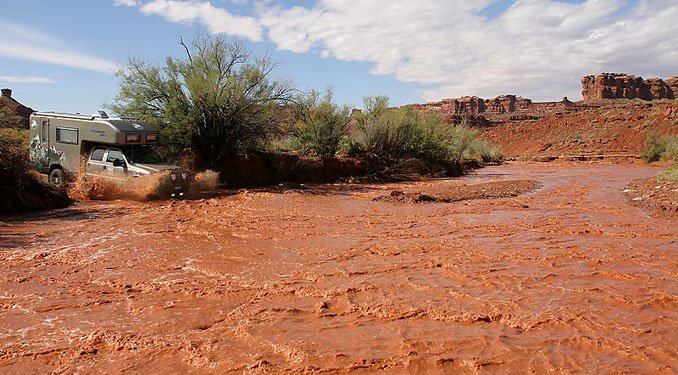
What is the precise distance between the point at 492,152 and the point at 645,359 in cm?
4334

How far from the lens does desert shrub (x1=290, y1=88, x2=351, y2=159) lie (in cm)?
2455

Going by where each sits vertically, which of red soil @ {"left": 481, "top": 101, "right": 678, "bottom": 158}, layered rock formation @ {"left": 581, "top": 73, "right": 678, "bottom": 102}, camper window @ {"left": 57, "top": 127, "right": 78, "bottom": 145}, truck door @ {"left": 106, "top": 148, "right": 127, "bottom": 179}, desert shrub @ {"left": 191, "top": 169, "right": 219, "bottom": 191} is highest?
layered rock formation @ {"left": 581, "top": 73, "right": 678, "bottom": 102}

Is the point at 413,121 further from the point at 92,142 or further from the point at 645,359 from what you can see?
the point at 645,359

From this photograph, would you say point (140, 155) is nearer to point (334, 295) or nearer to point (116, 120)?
point (116, 120)

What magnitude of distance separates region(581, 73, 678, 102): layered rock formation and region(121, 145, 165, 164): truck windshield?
10454 centimetres

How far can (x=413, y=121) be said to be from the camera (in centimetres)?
2902

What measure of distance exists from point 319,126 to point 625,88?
98.9 meters

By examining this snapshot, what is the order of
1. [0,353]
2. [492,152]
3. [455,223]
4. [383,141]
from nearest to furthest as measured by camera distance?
[0,353]
[455,223]
[383,141]
[492,152]

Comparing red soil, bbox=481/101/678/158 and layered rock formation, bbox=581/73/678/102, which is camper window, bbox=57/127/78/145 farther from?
layered rock formation, bbox=581/73/678/102

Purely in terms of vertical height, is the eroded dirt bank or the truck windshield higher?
the truck windshield

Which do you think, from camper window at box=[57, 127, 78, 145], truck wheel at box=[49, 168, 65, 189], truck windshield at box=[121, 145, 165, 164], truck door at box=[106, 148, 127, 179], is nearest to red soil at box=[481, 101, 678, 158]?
truck windshield at box=[121, 145, 165, 164]

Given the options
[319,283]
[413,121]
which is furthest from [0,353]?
[413,121]

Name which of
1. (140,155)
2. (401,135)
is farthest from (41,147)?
(401,135)

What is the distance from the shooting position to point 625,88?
3996 inches
